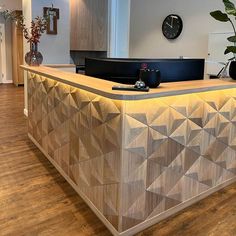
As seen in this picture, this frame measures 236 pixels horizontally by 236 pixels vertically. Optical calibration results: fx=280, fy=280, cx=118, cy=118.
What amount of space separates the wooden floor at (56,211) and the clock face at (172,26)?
3768mm

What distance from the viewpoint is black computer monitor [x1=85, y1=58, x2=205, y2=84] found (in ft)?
7.30

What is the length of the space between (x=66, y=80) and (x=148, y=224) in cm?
127

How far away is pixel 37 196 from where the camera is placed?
2.47m

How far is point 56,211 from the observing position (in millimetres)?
2244

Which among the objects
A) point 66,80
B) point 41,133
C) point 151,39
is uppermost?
point 151,39

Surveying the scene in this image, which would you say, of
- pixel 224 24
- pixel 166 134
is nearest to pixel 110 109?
pixel 166 134

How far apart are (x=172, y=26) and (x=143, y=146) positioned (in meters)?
4.47

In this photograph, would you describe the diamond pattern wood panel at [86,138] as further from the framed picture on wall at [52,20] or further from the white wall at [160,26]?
the white wall at [160,26]

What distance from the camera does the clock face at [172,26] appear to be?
557 centimetres

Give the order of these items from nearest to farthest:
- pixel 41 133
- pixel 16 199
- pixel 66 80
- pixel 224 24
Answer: pixel 66 80 < pixel 16 199 < pixel 41 133 < pixel 224 24

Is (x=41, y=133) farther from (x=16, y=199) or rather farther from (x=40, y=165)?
(x=16, y=199)

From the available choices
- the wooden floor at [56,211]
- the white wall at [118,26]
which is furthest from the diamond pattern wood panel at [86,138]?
the white wall at [118,26]

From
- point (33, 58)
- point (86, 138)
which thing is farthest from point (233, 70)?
point (33, 58)

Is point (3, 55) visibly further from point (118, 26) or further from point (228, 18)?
point (228, 18)
